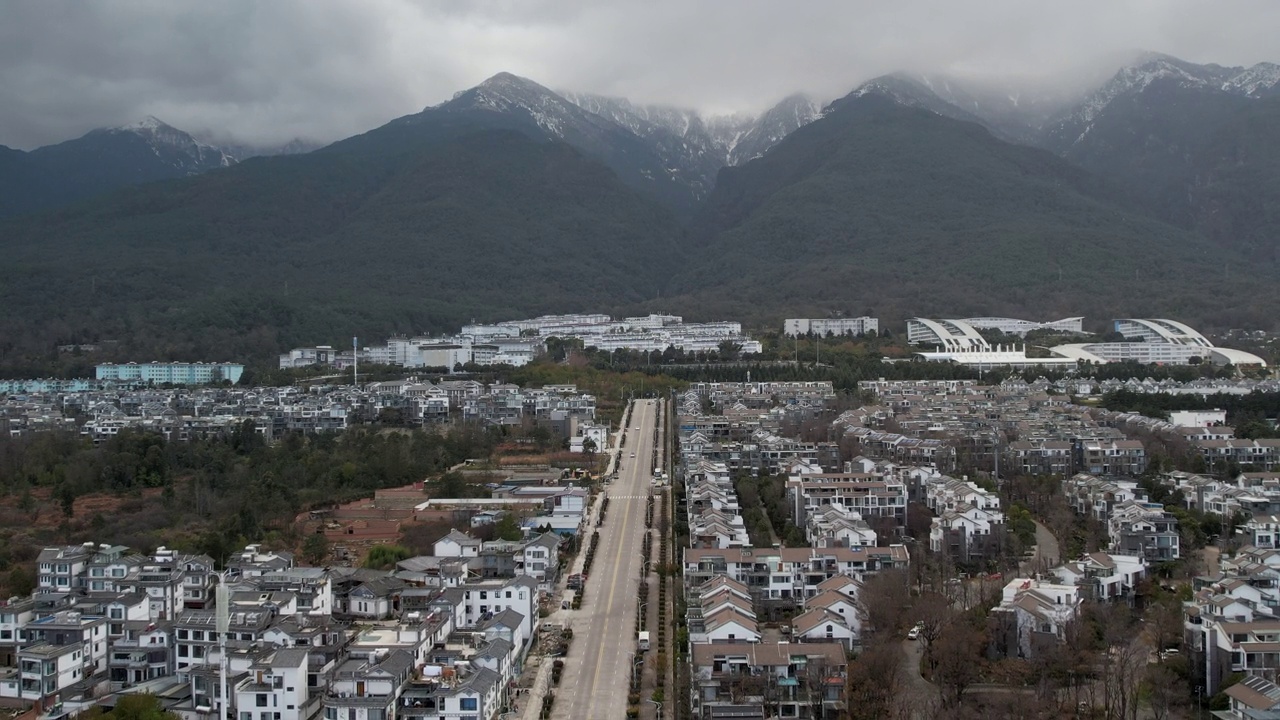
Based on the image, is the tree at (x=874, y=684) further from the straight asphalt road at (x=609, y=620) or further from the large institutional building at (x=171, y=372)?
the large institutional building at (x=171, y=372)

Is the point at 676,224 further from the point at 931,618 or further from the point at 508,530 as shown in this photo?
the point at 931,618

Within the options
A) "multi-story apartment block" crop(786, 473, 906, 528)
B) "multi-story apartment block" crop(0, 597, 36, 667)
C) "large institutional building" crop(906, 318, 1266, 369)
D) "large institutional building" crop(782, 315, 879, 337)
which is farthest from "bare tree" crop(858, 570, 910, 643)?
"large institutional building" crop(782, 315, 879, 337)

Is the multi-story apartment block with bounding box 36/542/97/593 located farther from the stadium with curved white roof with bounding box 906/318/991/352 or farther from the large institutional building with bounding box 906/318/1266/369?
the stadium with curved white roof with bounding box 906/318/991/352

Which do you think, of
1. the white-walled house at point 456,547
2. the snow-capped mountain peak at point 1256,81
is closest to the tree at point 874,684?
the white-walled house at point 456,547

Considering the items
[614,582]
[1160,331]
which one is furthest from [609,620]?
[1160,331]

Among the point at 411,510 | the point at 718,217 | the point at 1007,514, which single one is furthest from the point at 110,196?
the point at 1007,514

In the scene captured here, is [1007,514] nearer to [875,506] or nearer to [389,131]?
[875,506]

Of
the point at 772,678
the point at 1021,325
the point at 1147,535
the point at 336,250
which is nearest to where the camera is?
the point at 772,678
